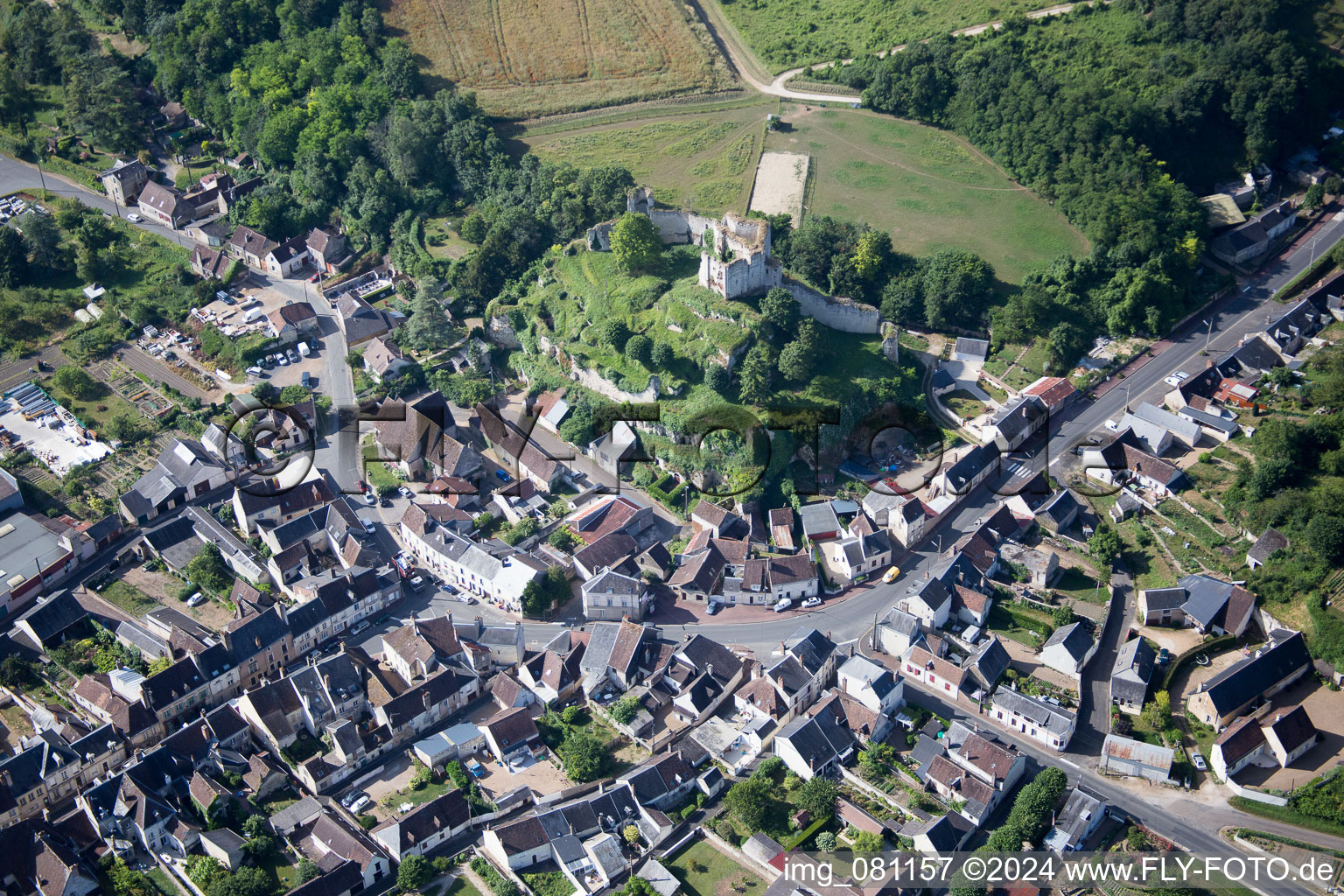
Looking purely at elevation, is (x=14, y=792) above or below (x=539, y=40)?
below

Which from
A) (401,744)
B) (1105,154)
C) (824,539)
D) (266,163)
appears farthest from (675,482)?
(266,163)

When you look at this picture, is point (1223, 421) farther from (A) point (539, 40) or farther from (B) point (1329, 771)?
(A) point (539, 40)

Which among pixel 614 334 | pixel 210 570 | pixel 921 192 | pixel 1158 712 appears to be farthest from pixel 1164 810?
pixel 921 192

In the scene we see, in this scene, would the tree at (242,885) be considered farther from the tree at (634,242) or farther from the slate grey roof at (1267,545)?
the slate grey roof at (1267,545)

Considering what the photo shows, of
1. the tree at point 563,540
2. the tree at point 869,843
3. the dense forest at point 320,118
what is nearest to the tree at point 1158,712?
the tree at point 869,843

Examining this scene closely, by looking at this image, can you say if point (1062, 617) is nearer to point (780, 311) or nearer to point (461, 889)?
point (780, 311)

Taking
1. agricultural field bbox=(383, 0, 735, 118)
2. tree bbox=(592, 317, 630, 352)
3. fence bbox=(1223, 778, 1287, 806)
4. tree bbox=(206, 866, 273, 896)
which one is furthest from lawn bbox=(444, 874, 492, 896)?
agricultural field bbox=(383, 0, 735, 118)
